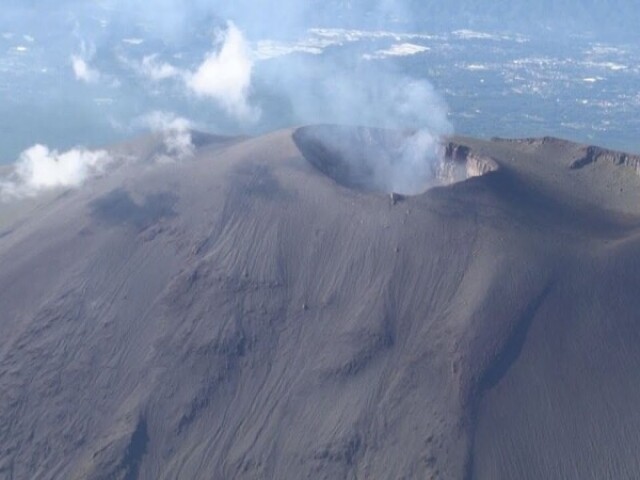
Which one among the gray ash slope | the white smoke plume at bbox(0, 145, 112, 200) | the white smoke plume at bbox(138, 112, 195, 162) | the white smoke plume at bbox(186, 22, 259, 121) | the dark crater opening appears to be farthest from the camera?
the white smoke plume at bbox(186, 22, 259, 121)

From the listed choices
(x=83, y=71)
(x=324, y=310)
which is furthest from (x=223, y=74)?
(x=324, y=310)

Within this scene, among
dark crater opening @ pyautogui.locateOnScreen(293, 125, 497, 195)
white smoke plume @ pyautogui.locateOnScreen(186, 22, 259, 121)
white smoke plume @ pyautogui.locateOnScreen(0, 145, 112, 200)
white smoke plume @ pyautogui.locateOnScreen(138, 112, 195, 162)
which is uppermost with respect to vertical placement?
dark crater opening @ pyautogui.locateOnScreen(293, 125, 497, 195)

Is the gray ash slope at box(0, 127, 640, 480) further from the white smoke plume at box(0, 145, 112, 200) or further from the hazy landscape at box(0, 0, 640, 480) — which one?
the white smoke plume at box(0, 145, 112, 200)

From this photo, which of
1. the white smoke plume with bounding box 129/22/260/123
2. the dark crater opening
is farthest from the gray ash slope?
the white smoke plume with bounding box 129/22/260/123

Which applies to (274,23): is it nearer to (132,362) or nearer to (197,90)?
(197,90)

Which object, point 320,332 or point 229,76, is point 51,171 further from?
point 229,76

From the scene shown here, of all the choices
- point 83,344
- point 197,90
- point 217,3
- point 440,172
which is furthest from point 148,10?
point 83,344
